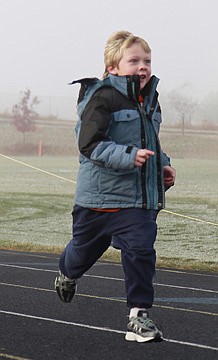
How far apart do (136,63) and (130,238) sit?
0.98m

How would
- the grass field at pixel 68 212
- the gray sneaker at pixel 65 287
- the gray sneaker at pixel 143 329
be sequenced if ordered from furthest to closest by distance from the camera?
the grass field at pixel 68 212, the gray sneaker at pixel 65 287, the gray sneaker at pixel 143 329

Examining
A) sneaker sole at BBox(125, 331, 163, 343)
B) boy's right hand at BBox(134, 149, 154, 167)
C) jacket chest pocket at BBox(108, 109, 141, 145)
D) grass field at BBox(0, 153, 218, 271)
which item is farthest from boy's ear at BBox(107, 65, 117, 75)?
grass field at BBox(0, 153, 218, 271)

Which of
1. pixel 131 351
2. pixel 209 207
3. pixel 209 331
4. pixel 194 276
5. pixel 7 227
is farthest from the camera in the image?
pixel 209 207

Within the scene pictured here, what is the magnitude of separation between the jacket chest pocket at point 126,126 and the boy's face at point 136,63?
209mm

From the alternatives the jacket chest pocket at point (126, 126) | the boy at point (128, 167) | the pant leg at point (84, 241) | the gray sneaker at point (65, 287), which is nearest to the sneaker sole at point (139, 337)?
the boy at point (128, 167)

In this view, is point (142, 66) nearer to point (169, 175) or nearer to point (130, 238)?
point (169, 175)

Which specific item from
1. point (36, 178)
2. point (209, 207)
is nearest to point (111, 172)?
point (209, 207)

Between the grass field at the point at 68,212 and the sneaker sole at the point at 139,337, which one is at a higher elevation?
the sneaker sole at the point at 139,337

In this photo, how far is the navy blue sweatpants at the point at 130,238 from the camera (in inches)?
209

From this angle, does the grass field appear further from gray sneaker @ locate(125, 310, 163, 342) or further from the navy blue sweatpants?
gray sneaker @ locate(125, 310, 163, 342)

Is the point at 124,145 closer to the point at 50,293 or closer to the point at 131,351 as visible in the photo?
the point at 131,351

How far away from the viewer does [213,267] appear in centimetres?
1098

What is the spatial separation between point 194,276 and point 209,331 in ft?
12.5

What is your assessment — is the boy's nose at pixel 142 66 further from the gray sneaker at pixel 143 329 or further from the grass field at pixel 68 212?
the grass field at pixel 68 212
